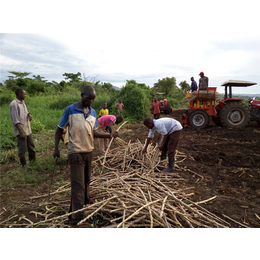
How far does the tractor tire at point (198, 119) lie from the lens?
8719 millimetres

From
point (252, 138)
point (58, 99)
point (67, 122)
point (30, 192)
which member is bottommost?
point (30, 192)

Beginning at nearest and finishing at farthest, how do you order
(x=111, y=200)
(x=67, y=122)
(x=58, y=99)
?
(x=67, y=122) < (x=111, y=200) < (x=58, y=99)

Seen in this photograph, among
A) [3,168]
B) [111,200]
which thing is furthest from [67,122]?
[3,168]

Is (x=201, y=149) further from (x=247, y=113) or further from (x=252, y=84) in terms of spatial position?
(x=252, y=84)

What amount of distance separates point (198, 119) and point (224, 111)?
3.75 feet

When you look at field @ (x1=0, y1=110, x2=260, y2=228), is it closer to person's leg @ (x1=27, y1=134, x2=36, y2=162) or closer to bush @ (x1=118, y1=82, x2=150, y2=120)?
person's leg @ (x1=27, y1=134, x2=36, y2=162)

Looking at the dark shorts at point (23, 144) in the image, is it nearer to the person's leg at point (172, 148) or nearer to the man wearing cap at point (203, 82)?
the person's leg at point (172, 148)

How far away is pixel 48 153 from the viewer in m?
6.05

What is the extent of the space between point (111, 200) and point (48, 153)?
153 inches

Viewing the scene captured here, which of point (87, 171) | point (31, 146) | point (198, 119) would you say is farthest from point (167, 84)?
point (87, 171)

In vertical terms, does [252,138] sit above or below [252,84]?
below

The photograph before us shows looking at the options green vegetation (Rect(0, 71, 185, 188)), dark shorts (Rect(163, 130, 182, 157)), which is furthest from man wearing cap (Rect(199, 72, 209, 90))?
green vegetation (Rect(0, 71, 185, 188))

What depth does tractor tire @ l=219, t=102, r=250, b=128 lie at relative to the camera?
8.54 m

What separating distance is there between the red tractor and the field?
208cm
